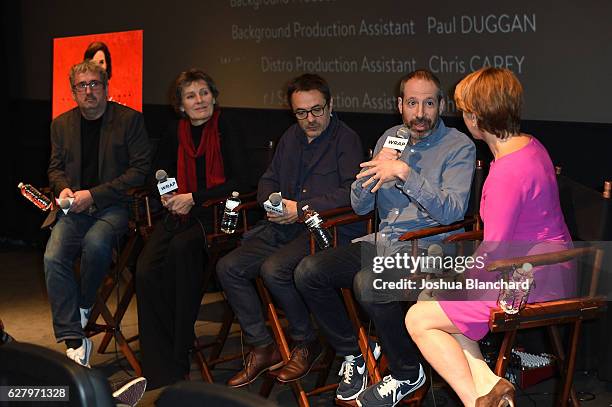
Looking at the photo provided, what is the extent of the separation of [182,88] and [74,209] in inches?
32.5

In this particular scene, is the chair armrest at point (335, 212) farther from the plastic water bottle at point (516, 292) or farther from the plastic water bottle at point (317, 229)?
the plastic water bottle at point (516, 292)

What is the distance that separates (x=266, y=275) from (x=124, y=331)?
1572mm

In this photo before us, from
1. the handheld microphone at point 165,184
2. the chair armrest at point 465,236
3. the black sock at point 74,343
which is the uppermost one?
the handheld microphone at point 165,184

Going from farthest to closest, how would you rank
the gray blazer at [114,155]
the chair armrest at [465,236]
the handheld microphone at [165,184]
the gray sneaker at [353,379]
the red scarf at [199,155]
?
the gray blazer at [114,155]
the red scarf at [199,155]
the handheld microphone at [165,184]
the gray sneaker at [353,379]
the chair armrest at [465,236]

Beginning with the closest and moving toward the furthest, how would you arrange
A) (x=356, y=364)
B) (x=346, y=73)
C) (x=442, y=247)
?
1. (x=442, y=247)
2. (x=356, y=364)
3. (x=346, y=73)

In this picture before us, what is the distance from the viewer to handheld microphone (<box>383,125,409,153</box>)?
373 centimetres

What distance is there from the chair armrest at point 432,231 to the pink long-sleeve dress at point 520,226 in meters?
0.30

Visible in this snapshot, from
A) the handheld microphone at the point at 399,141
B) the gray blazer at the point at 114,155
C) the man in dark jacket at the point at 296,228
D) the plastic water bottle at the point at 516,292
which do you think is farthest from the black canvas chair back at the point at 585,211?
the gray blazer at the point at 114,155

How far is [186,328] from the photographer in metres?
4.47

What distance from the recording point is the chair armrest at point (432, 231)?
145 inches

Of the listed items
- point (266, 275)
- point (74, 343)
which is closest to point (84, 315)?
point (74, 343)

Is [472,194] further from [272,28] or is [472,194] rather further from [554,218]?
[272,28]

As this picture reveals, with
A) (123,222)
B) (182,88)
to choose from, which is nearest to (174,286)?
(123,222)

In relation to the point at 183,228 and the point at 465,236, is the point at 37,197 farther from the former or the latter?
the point at 465,236
